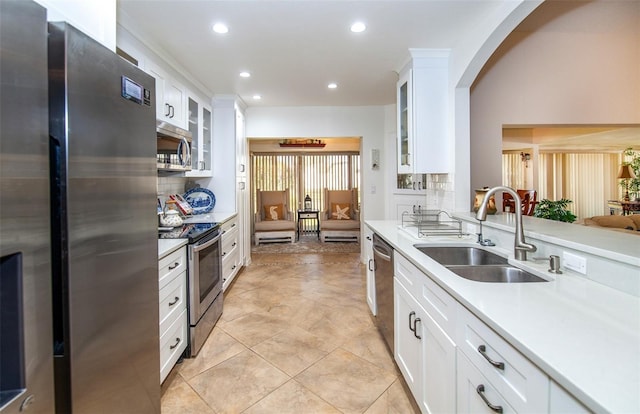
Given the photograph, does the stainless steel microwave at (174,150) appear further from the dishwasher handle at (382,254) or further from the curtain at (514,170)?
the curtain at (514,170)

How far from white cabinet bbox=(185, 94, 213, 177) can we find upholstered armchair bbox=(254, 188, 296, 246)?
259cm

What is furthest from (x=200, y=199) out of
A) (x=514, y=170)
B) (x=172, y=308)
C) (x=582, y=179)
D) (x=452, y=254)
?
(x=582, y=179)

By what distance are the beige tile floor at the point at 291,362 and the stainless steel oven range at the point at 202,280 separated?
11 cm

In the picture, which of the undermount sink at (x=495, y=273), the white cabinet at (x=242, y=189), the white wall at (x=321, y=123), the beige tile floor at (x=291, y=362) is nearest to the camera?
the undermount sink at (x=495, y=273)

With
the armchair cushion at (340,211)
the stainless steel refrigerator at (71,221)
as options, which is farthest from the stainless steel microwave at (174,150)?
the armchair cushion at (340,211)

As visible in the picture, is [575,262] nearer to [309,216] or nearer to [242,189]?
[242,189]

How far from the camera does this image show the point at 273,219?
22.5ft

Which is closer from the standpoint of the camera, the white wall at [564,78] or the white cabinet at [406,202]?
the white wall at [564,78]

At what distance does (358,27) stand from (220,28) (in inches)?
40.8

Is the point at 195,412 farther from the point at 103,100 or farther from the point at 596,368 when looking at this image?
the point at 596,368

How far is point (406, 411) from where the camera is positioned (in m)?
1.76

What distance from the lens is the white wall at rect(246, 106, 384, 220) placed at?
4934 millimetres

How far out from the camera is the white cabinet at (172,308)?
189 centimetres

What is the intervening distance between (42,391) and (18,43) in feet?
2.61
